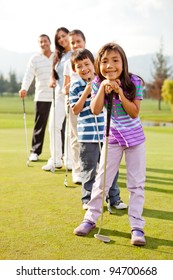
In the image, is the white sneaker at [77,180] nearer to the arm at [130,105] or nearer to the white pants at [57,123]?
the white pants at [57,123]

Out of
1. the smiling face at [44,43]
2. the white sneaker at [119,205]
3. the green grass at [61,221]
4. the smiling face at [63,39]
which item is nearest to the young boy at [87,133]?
the white sneaker at [119,205]

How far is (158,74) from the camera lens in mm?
66625

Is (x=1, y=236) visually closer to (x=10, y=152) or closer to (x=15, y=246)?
(x=15, y=246)

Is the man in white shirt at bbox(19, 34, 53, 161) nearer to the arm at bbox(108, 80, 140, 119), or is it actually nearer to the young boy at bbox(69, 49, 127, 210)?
the young boy at bbox(69, 49, 127, 210)

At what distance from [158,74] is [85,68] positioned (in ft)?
210

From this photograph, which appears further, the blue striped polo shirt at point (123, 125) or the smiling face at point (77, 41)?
the smiling face at point (77, 41)

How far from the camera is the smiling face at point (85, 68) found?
395 centimetres

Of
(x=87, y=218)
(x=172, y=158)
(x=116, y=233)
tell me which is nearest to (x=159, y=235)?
(x=116, y=233)

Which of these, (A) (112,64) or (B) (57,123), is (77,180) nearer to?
(B) (57,123)

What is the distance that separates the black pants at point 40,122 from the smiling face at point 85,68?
10.4 feet

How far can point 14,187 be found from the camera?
197 inches

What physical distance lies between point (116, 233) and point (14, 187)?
1.88m

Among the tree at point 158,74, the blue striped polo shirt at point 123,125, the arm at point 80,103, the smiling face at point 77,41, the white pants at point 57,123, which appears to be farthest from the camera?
the tree at point 158,74
